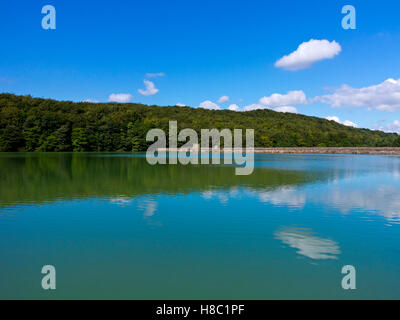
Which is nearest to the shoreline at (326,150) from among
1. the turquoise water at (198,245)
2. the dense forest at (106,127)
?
the dense forest at (106,127)

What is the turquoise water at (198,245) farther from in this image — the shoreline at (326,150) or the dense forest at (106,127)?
the dense forest at (106,127)

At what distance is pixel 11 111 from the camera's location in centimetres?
6975

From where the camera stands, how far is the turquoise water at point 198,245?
4.96 meters

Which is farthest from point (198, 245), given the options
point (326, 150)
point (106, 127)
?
point (106, 127)

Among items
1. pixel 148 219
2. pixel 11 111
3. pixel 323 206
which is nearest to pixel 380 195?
pixel 323 206

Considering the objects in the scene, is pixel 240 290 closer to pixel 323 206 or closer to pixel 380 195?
pixel 323 206

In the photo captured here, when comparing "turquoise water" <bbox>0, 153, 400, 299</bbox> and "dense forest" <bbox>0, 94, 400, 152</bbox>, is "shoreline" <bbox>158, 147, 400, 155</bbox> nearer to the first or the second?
"dense forest" <bbox>0, 94, 400, 152</bbox>

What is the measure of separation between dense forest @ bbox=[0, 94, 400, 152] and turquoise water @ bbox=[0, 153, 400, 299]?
2372 inches

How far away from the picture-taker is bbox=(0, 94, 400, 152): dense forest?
6759 centimetres

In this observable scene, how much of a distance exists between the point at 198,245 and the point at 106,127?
240 feet

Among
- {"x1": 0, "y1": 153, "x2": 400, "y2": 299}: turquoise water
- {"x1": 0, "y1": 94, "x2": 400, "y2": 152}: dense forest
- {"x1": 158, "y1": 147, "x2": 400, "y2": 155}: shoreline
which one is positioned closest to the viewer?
{"x1": 0, "y1": 153, "x2": 400, "y2": 299}: turquoise water

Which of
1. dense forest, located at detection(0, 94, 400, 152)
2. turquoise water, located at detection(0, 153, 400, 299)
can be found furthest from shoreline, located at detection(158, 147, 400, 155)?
turquoise water, located at detection(0, 153, 400, 299)

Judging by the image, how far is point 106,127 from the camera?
7606 cm

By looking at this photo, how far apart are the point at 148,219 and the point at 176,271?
3802 mm
